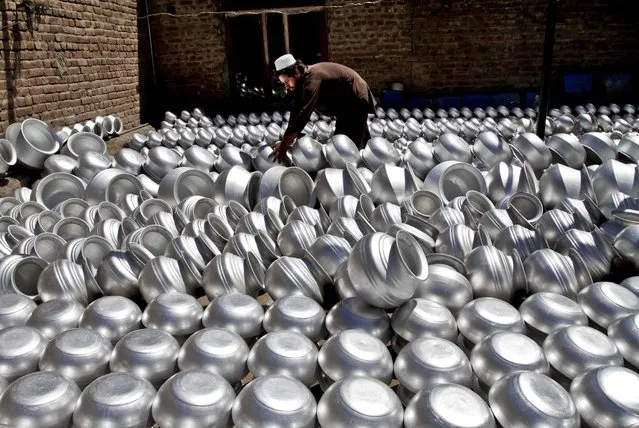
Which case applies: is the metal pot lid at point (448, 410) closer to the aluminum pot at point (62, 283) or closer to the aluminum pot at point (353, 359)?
the aluminum pot at point (353, 359)

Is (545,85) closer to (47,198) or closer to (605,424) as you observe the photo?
(605,424)

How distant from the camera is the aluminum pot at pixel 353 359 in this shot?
1799 millimetres

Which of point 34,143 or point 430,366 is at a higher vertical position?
point 34,143

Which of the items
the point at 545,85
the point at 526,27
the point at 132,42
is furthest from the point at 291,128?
the point at 526,27

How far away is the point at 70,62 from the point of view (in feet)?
19.1

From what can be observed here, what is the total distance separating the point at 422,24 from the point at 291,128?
5.68 m

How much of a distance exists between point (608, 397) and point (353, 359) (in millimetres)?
793

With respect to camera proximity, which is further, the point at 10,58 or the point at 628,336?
the point at 10,58

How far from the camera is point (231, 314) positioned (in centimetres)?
212

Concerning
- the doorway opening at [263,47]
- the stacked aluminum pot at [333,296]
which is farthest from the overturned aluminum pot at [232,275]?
the doorway opening at [263,47]

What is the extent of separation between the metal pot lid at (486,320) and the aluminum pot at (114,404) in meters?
1.18

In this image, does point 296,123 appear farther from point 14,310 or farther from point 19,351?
point 19,351

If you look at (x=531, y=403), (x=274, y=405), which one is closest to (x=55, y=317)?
(x=274, y=405)

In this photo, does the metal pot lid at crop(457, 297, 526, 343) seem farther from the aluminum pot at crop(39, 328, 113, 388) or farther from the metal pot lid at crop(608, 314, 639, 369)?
the aluminum pot at crop(39, 328, 113, 388)
